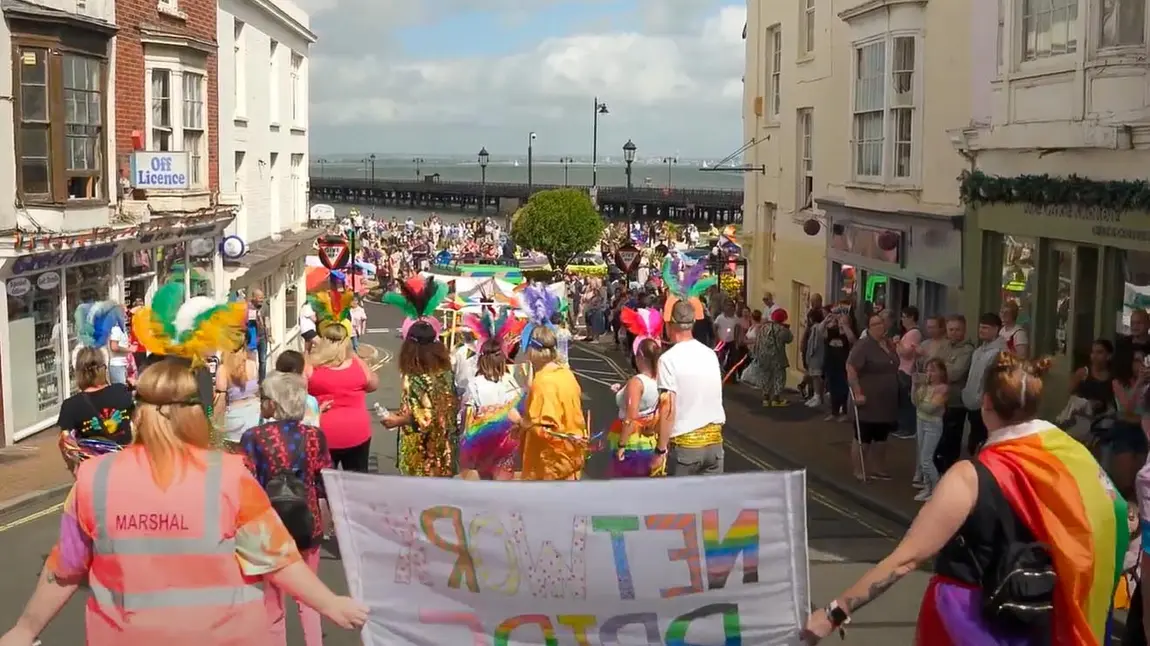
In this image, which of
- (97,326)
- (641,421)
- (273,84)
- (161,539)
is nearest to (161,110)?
(273,84)

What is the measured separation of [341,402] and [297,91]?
26.9 metres

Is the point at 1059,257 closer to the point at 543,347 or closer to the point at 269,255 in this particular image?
the point at 543,347

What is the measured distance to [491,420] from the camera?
28.9 ft

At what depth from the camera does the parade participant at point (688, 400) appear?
819cm

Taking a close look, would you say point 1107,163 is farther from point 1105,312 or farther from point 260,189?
point 260,189

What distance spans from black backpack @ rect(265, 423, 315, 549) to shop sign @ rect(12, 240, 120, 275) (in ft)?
35.5

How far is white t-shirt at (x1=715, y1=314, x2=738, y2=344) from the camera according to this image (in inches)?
805

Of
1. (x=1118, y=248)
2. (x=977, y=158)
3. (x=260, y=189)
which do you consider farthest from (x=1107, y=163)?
(x=260, y=189)

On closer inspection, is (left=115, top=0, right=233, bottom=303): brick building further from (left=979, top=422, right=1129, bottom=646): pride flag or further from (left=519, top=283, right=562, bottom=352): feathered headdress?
(left=979, top=422, right=1129, bottom=646): pride flag

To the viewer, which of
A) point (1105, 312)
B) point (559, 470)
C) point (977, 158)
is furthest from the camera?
point (977, 158)

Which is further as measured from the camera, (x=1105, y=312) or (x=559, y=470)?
(x=1105, y=312)

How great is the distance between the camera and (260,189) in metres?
28.6

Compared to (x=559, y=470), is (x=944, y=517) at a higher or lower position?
higher

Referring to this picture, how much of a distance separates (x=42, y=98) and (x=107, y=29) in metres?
2.01
